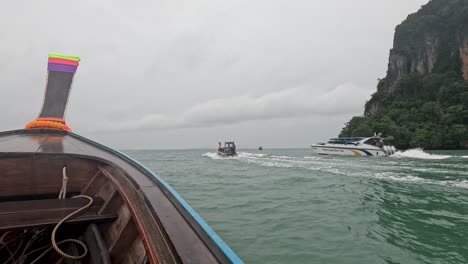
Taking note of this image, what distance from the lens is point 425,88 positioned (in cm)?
5519

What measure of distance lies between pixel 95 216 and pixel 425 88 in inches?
2748

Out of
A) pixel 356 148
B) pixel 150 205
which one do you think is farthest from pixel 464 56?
pixel 150 205

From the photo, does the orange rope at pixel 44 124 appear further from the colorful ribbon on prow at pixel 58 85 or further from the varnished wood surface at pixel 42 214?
the varnished wood surface at pixel 42 214

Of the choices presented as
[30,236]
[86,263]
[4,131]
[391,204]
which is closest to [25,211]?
[30,236]

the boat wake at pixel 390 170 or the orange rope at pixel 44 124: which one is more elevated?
the orange rope at pixel 44 124

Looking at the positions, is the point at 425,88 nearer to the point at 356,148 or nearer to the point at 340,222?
the point at 356,148

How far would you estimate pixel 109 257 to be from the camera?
7.11ft

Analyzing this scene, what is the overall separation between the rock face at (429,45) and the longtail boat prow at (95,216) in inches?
2822

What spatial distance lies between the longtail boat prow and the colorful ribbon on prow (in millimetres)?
3905

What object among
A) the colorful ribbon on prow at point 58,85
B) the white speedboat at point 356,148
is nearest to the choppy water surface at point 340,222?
the colorful ribbon on prow at point 58,85

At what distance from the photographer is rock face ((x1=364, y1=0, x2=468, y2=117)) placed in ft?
187

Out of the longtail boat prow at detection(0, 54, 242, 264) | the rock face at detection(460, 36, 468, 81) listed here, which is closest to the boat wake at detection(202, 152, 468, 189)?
the longtail boat prow at detection(0, 54, 242, 264)

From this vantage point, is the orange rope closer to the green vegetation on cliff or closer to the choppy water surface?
the choppy water surface

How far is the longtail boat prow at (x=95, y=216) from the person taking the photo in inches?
63.0
